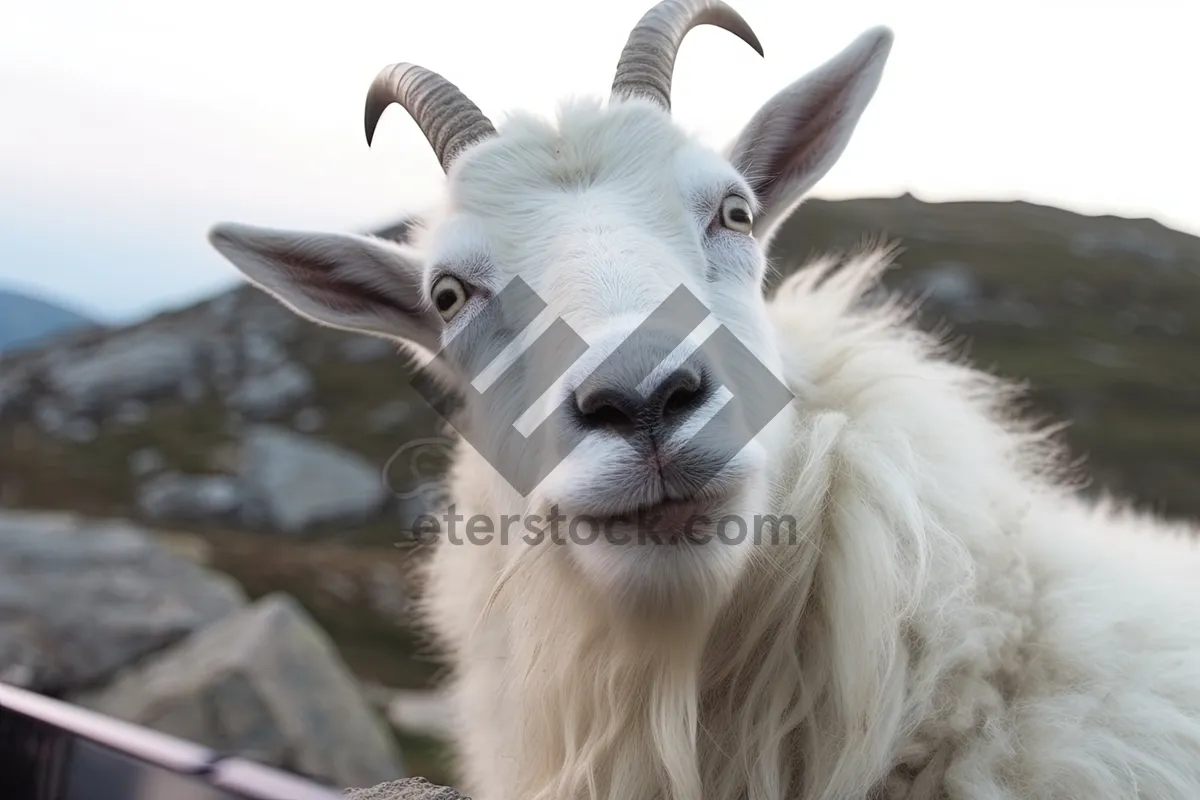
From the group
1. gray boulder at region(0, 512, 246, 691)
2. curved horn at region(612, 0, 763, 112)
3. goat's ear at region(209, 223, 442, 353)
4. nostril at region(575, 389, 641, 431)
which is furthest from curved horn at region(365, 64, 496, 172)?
gray boulder at region(0, 512, 246, 691)

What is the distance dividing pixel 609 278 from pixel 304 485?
147 feet

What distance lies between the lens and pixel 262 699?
9992mm

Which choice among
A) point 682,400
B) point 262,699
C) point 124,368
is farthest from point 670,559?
point 124,368

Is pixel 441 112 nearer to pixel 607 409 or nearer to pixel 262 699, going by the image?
pixel 607 409

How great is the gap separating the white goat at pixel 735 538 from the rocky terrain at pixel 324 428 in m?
8.26

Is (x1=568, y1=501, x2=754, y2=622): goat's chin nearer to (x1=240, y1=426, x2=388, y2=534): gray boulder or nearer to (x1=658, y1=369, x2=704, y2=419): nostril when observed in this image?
(x1=658, y1=369, x2=704, y2=419): nostril

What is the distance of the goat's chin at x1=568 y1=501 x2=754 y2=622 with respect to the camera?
222 cm

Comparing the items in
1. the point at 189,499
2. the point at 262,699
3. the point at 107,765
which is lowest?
the point at 189,499

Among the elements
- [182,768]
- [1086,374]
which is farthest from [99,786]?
[1086,374]

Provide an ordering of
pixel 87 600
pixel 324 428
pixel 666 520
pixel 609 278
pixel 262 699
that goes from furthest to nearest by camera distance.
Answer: pixel 324 428 < pixel 87 600 < pixel 262 699 < pixel 609 278 < pixel 666 520

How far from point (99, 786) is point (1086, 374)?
57.9 metres

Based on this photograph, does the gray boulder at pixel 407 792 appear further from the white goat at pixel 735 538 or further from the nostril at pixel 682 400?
the nostril at pixel 682 400

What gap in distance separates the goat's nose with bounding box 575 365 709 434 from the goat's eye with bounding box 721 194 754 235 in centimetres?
101

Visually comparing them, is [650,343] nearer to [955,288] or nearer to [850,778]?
[850,778]
